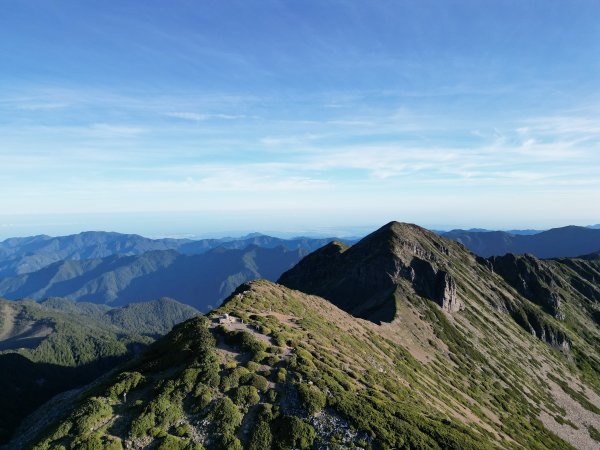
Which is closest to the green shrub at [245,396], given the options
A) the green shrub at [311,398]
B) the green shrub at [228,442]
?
the green shrub at [228,442]

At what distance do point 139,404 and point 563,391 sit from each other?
155728 millimetres

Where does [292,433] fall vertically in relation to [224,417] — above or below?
below

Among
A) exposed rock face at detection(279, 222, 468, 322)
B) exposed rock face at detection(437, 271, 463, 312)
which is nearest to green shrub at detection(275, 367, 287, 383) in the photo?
exposed rock face at detection(279, 222, 468, 322)

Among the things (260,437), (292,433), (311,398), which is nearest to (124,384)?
(260,437)

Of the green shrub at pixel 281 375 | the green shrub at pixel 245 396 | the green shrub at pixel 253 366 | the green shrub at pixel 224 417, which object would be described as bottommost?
the green shrub at pixel 224 417

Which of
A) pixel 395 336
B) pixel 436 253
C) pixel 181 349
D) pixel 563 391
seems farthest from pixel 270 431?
pixel 436 253

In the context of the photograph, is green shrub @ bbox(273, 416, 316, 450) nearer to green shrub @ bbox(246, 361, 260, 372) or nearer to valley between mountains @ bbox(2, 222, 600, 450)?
valley between mountains @ bbox(2, 222, 600, 450)

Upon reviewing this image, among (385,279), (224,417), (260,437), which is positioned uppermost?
(224,417)

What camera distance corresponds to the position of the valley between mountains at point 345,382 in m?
39.0

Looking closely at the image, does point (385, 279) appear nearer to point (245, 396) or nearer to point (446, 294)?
point (446, 294)

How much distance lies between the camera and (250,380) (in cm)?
4494

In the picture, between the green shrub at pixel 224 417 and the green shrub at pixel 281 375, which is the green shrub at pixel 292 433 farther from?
the green shrub at pixel 281 375

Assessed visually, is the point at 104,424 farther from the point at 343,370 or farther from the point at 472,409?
the point at 472,409

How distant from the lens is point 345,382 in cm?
5016
